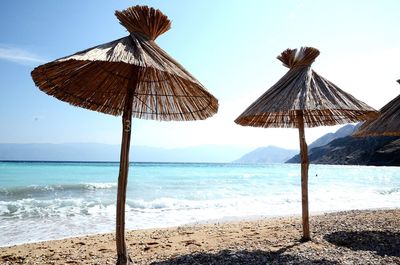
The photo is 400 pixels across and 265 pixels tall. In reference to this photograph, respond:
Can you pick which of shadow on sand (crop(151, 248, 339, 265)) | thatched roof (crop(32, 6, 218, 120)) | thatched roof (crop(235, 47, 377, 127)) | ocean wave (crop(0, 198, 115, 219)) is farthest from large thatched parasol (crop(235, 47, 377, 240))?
ocean wave (crop(0, 198, 115, 219))

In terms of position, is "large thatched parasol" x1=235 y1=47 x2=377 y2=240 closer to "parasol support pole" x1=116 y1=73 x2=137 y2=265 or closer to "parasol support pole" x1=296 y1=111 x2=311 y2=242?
"parasol support pole" x1=296 y1=111 x2=311 y2=242

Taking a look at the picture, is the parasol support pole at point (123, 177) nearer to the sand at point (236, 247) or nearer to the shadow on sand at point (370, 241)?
the sand at point (236, 247)

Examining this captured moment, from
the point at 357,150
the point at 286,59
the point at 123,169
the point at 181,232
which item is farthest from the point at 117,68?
the point at 357,150

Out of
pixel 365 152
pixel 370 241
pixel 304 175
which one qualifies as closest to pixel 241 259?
pixel 304 175

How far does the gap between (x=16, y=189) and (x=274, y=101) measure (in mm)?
13748

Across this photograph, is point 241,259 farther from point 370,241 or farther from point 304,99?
point 370,241

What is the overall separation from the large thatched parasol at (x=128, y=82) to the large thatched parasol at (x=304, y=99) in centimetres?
96

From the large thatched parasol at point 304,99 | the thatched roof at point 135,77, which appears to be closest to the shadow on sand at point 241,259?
the large thatched parasol at point 304,99

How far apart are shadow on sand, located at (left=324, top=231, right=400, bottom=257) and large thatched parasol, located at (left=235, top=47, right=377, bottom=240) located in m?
0.57

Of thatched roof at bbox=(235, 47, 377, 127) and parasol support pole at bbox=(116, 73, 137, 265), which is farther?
thatched roof at bbox=(235, 47, 377, 127)

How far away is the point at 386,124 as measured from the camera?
18.8 ft

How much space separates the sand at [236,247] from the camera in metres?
4.02

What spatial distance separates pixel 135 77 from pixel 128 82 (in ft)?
0.45

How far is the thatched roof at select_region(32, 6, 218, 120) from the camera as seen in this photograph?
317 centimetres
